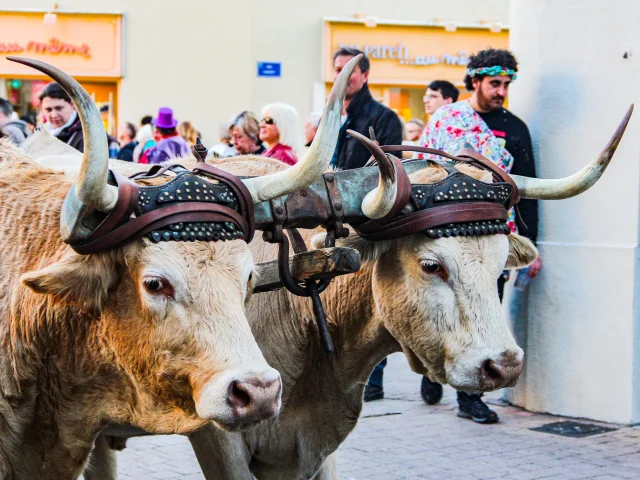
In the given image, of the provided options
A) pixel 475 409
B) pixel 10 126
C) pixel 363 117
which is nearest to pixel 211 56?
pixel 10 126

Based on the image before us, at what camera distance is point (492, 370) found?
394 cm

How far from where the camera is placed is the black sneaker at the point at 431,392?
7367 millimetres

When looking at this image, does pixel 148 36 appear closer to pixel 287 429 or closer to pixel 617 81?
pixel 617 81

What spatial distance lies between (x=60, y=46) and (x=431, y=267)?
55.5 ft

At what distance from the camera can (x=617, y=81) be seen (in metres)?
6.83

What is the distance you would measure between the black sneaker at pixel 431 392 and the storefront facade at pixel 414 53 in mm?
13359

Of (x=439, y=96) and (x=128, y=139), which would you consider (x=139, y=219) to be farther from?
(x=128, y=139)

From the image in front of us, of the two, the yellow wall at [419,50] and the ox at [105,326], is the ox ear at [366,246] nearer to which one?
the ox at [105,326]

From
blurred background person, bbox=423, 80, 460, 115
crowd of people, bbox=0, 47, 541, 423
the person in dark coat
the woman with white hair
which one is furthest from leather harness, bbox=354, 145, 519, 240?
blurred background person, bbox=423, 80, 460, 115

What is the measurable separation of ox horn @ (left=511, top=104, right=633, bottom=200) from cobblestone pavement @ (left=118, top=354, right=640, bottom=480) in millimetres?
1890

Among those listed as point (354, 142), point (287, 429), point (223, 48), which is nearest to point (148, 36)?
point (223, 48)

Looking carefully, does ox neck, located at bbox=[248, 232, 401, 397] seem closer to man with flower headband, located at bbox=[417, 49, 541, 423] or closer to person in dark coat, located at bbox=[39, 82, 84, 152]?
man with flower headband, located at bbox=[417, 49, 541, 423]

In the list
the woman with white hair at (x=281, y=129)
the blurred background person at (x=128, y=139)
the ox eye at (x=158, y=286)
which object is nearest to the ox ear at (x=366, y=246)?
the ox eye at (x=158, y=286)

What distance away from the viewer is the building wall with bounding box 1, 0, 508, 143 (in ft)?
63.3
